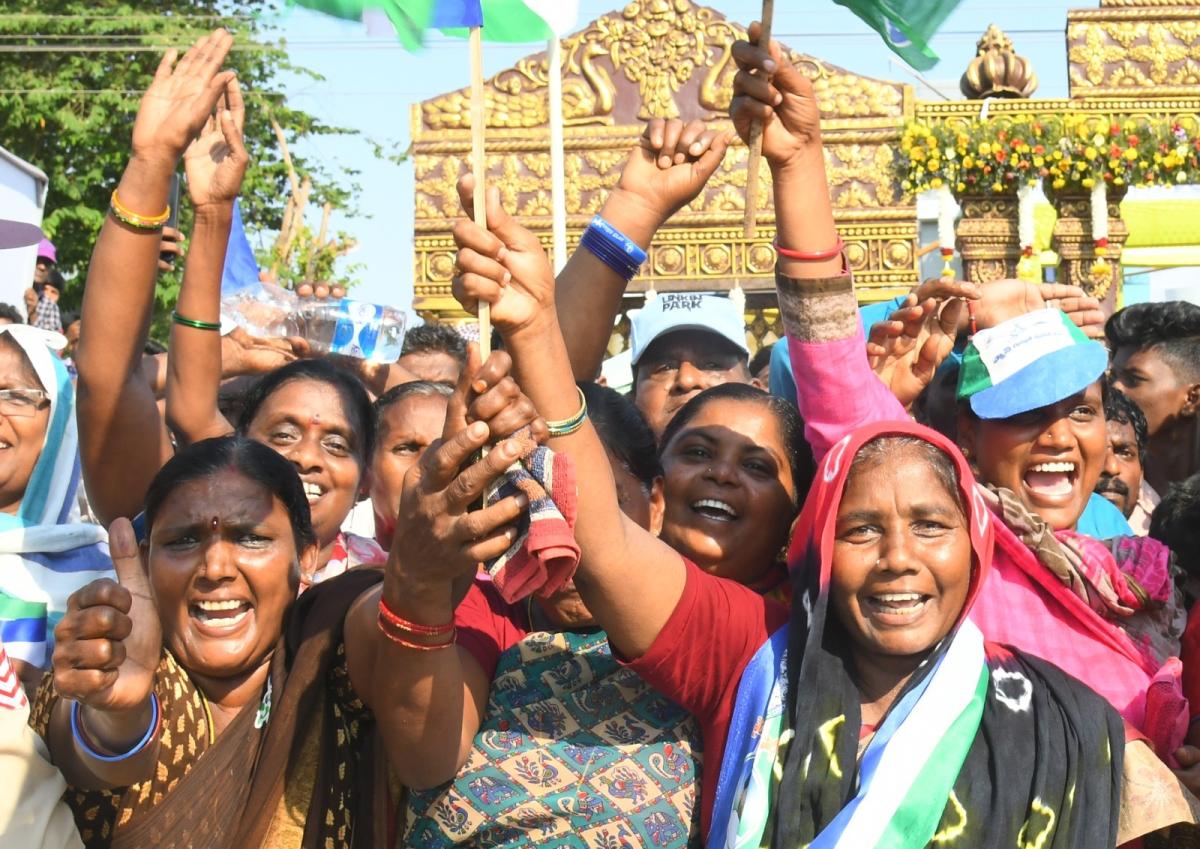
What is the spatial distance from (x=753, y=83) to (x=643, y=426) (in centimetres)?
73

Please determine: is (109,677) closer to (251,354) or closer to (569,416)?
(569,416)

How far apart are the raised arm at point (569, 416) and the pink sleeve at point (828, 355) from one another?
0.51 m

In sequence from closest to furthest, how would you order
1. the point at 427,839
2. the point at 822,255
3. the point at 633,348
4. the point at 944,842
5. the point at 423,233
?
the point at 944,842 → the point at 427,839 → the point at 822,255 → the point at 633,348 → the point at 423,233

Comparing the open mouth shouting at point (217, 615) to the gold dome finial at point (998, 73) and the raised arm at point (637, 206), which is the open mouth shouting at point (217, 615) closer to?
the raised arm at point (637, 206)

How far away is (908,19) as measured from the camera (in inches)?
114

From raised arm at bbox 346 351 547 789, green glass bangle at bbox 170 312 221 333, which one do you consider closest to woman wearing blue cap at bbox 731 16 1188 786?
raised arm at bbox 346 351 547 789

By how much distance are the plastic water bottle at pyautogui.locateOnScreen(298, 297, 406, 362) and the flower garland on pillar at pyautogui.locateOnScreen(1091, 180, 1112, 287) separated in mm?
6998

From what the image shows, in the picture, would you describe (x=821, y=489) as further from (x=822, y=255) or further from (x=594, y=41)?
(x=594, y=41)

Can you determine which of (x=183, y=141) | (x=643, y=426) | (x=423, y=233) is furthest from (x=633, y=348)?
(x=423, y=233)

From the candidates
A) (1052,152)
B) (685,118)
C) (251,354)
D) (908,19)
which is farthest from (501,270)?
(1052,152)

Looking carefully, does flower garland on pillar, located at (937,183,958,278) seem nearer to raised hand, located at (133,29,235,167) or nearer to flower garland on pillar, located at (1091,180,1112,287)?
flower garland on pillar, located at (1091,180,1112,287)

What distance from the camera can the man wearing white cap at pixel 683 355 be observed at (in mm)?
4211

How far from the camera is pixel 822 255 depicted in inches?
110

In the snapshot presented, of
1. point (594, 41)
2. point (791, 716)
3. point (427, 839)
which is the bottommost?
point (427, 839)
